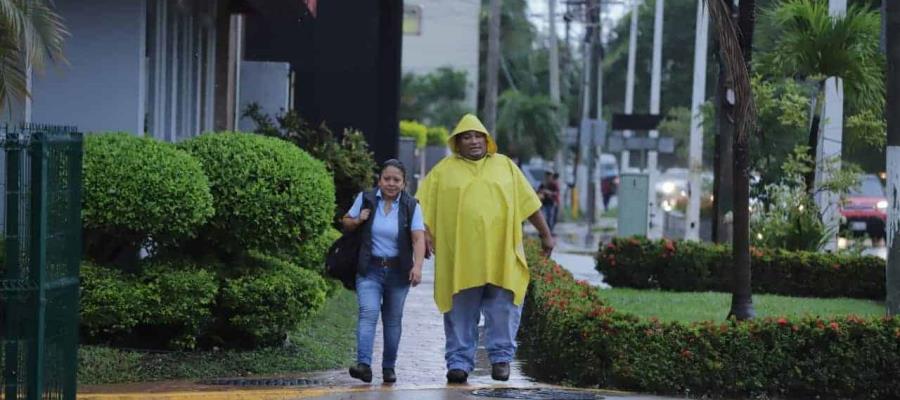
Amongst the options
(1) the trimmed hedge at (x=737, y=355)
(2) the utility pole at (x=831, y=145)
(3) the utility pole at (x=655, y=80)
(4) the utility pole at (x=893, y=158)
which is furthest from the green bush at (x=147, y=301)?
(3) the utility pole at (x=655, y=80)

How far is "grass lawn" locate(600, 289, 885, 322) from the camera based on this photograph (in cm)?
1608

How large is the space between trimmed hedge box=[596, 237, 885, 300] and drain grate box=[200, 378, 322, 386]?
10004 millimetres

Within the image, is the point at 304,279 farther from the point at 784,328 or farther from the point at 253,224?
the point at 784,328

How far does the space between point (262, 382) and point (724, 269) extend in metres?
10.5

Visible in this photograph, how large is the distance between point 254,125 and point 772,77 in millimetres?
7849

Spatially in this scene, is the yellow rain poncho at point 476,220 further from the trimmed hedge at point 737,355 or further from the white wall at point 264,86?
the white wall at point 264,86

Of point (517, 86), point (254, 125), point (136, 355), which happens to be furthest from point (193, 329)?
point (517, 86)

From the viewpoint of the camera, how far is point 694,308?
55.3 feet

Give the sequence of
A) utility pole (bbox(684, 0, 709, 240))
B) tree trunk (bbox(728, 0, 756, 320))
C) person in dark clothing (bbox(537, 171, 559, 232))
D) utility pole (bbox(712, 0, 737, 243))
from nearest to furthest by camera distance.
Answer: tree trunk (bbox(728, 0, 756, 320)), utility pole (bbox(712, 0, 737, 243)), utility pole (bbox(684, 0, 709, 240)), person in dark clothing (bbox(537, 171, 559, 232))

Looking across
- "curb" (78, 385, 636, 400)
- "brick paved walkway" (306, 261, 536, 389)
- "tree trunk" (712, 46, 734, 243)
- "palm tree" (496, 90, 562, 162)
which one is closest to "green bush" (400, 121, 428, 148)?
"palm tree" (496, 90, 562, 162)

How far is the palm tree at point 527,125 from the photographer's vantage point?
2219 inches

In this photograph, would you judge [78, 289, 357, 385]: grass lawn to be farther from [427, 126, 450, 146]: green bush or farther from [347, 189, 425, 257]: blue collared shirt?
[427, 126, 450, 146]: green bush

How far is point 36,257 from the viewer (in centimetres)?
759

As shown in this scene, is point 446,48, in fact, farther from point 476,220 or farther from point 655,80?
point 476,220
